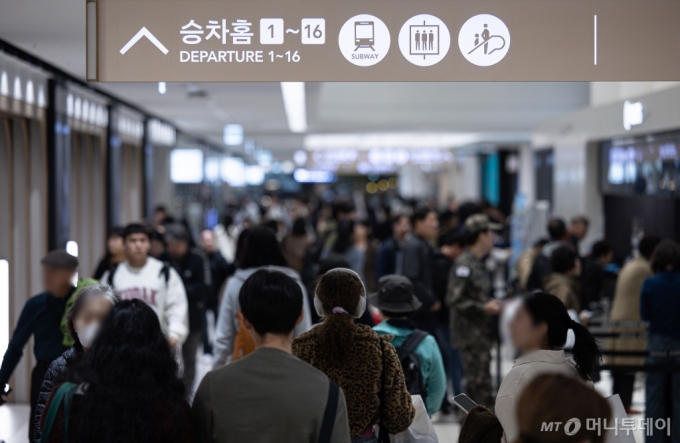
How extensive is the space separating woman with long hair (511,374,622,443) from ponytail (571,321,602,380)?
102 centimetres

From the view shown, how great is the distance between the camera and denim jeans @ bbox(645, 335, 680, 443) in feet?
20.3

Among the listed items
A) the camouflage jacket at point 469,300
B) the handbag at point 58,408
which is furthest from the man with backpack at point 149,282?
the handbag at point 58,408

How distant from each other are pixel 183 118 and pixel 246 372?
10.9 metres

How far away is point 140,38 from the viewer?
153 inches

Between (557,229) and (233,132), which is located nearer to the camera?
(557,229)

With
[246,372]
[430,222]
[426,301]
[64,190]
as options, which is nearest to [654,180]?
[430,222]

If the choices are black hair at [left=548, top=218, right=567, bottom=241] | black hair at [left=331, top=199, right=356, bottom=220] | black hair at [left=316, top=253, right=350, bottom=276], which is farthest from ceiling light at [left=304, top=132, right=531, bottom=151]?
black hair at [left=316, top=253, right=350, bottom=276]

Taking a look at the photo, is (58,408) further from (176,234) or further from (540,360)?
(176,234)

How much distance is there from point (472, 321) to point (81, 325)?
4441mm

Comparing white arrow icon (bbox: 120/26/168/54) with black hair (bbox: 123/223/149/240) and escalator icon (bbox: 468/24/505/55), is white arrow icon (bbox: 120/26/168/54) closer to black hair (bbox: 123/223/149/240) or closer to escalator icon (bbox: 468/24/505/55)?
escalator icon (bbox: 468/24/505/55)

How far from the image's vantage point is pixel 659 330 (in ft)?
20.5

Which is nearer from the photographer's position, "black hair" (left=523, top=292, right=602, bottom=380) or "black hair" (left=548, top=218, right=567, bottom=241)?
"black hair" (left=523, top=292, right=602, bottom=380)

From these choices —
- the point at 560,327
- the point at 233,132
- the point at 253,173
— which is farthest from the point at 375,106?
the point at 253,173

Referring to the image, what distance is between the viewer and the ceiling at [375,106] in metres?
9.54
